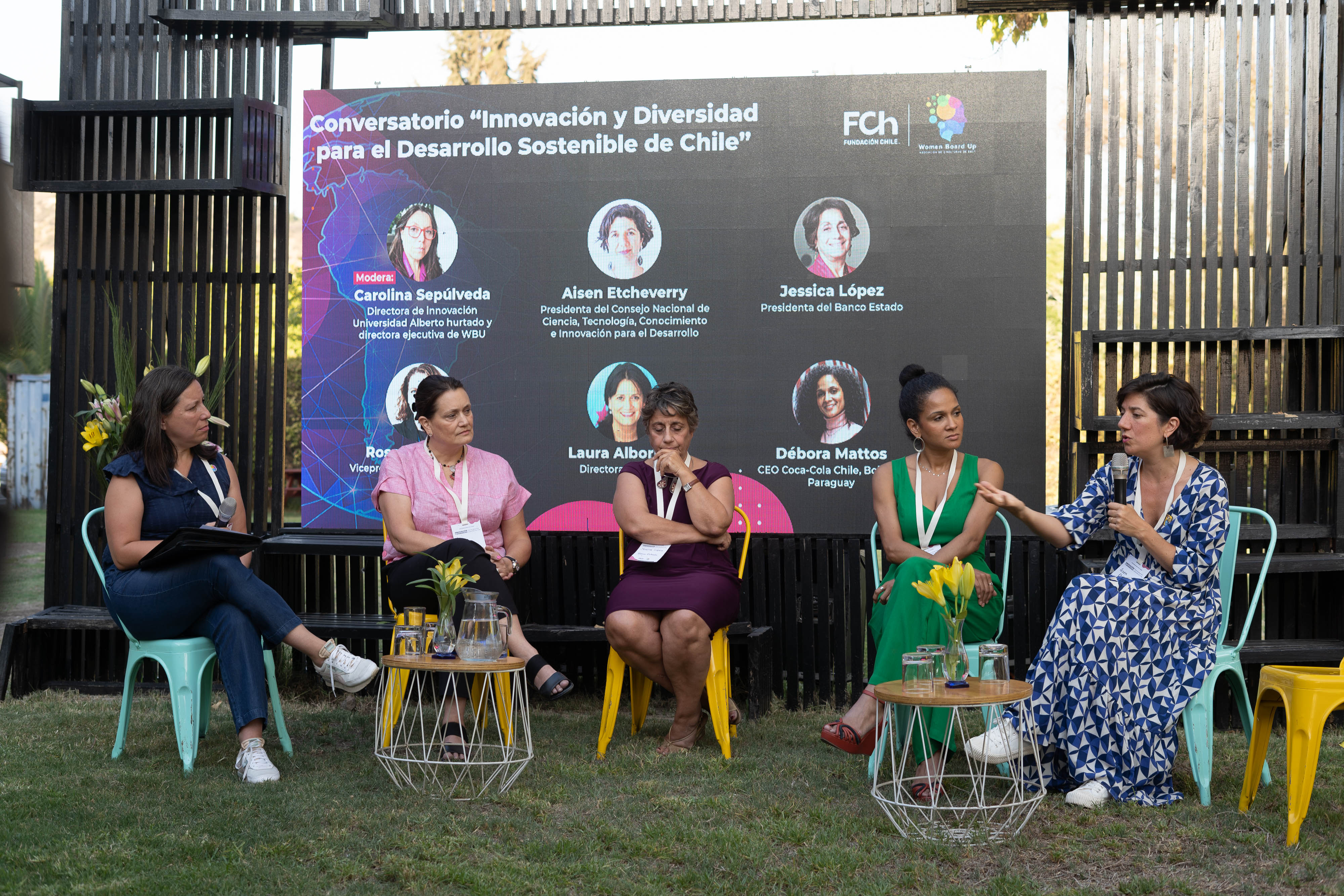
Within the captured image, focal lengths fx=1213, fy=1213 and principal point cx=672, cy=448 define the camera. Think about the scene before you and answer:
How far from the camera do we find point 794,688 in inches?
201

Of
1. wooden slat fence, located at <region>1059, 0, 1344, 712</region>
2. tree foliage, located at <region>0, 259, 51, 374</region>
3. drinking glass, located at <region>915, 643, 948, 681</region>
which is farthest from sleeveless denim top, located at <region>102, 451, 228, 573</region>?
tree foliage, located at <region>0, 259, 51, 374</region>

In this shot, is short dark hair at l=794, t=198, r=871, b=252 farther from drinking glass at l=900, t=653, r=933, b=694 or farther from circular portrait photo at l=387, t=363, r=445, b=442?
drinking glass at l=900, t=653, r=933, b=694

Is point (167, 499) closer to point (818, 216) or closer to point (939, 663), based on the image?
point (939, 663)

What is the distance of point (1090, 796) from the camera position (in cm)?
364

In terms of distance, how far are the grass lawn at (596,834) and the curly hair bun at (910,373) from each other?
4.78ft

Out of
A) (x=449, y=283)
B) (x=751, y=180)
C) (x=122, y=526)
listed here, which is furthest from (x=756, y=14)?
(x=122, y=526)

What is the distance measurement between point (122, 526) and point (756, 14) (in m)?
3.43

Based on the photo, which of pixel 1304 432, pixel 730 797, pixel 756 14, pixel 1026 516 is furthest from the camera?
pixel 756 14

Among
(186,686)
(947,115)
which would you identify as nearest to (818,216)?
(947,115)

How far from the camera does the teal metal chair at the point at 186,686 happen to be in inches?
157

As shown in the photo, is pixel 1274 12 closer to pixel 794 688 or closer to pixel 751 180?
pixel 751 180

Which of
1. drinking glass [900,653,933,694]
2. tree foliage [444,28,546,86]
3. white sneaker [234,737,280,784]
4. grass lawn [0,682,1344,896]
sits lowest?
grass lawn [0,682,1344,896]

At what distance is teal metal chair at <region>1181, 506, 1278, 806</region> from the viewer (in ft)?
12.1

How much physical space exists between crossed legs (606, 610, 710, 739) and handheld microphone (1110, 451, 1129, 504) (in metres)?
1.46
